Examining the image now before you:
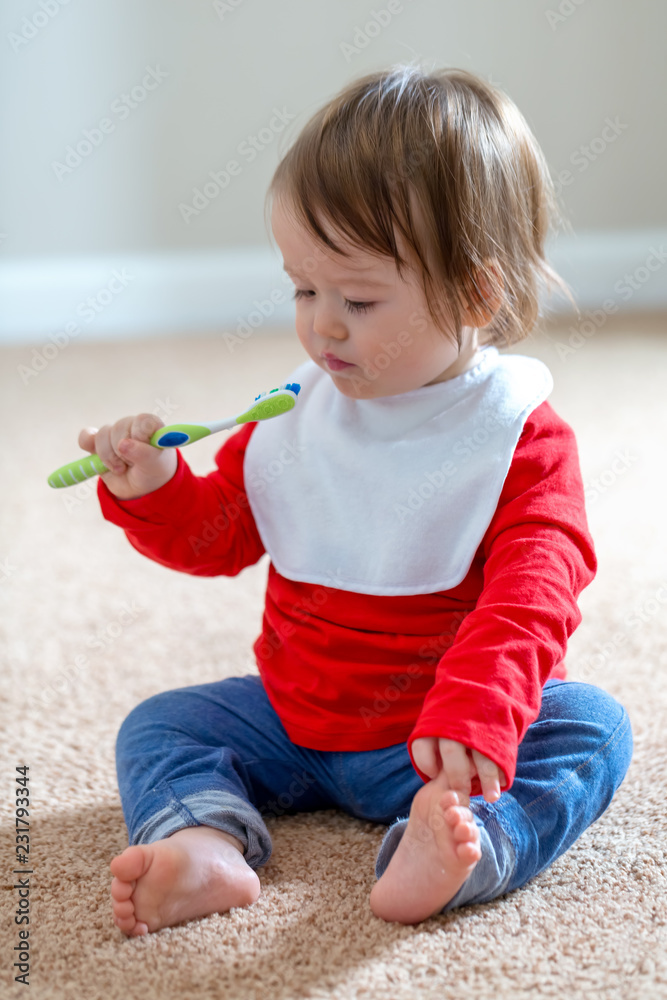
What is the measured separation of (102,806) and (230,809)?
0.52ft

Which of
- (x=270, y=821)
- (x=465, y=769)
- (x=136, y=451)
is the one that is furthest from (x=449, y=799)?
(x=136, y=451)

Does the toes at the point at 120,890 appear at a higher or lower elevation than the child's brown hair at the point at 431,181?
lower

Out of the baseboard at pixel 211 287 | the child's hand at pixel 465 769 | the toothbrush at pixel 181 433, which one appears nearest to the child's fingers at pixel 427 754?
the child's hand at pixel 465 769

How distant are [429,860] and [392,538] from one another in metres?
0.25

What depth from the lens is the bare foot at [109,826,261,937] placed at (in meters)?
0.61

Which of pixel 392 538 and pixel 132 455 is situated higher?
pixel 132 455

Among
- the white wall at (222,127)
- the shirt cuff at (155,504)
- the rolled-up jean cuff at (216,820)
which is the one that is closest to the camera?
the rolled-up jean cuff at (216,820)

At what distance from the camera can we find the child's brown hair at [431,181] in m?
0.71

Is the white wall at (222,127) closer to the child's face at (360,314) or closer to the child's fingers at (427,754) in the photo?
the child's face at (360,314)

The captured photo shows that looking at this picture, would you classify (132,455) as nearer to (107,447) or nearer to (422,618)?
(107,447)

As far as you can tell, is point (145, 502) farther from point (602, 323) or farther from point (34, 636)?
point (602, 323)

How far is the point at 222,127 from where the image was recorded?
248 cm

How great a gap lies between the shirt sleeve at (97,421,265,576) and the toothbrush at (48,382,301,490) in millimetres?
45

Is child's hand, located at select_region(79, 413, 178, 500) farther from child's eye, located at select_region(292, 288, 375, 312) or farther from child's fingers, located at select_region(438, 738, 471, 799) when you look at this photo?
child's fingers, located at select_region(438, 738, 471, 799)
